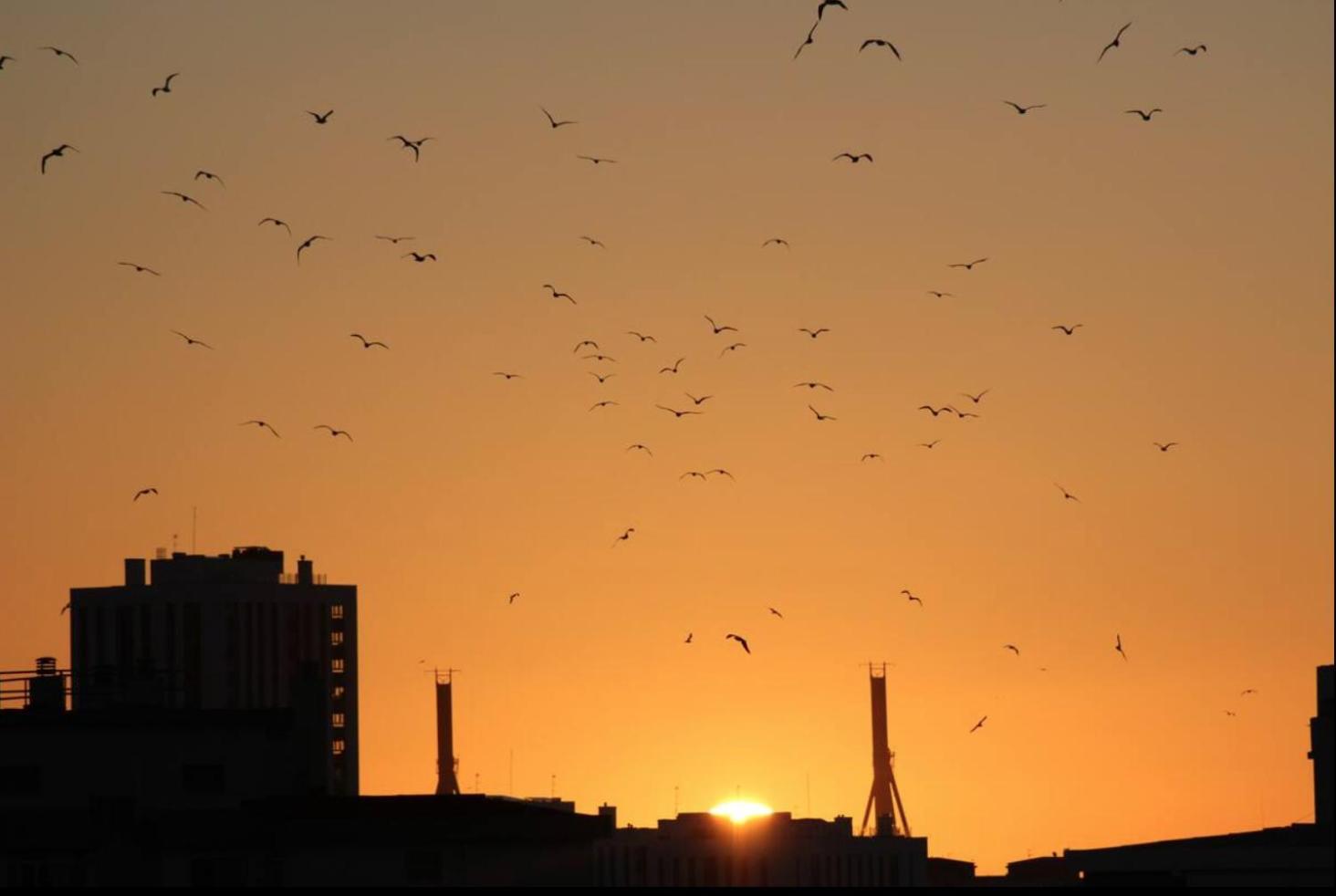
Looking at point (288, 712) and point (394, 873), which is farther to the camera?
point (288, 712)

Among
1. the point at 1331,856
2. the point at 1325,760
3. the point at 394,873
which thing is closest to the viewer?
the point at 394,873

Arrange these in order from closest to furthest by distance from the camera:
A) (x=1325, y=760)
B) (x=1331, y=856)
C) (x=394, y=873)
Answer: (x=394, y=873) < (x=1331, y=856) < (x=1325, y=760)

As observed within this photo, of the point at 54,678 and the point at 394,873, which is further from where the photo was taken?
the point at 54,678

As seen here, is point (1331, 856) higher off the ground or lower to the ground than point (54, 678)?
lower

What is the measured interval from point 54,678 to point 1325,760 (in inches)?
2013

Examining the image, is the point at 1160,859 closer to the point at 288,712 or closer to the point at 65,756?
the point at 288,712

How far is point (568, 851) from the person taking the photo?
112000 mm

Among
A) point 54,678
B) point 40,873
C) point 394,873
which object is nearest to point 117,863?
point 40,873

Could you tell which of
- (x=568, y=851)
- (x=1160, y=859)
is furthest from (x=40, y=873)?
(x=1160, y=859)

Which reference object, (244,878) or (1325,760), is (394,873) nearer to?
(244,878)

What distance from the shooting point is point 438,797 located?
113m

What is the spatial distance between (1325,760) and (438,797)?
3666cm

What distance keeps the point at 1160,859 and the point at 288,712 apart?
34.6 m

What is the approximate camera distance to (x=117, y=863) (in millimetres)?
112250
